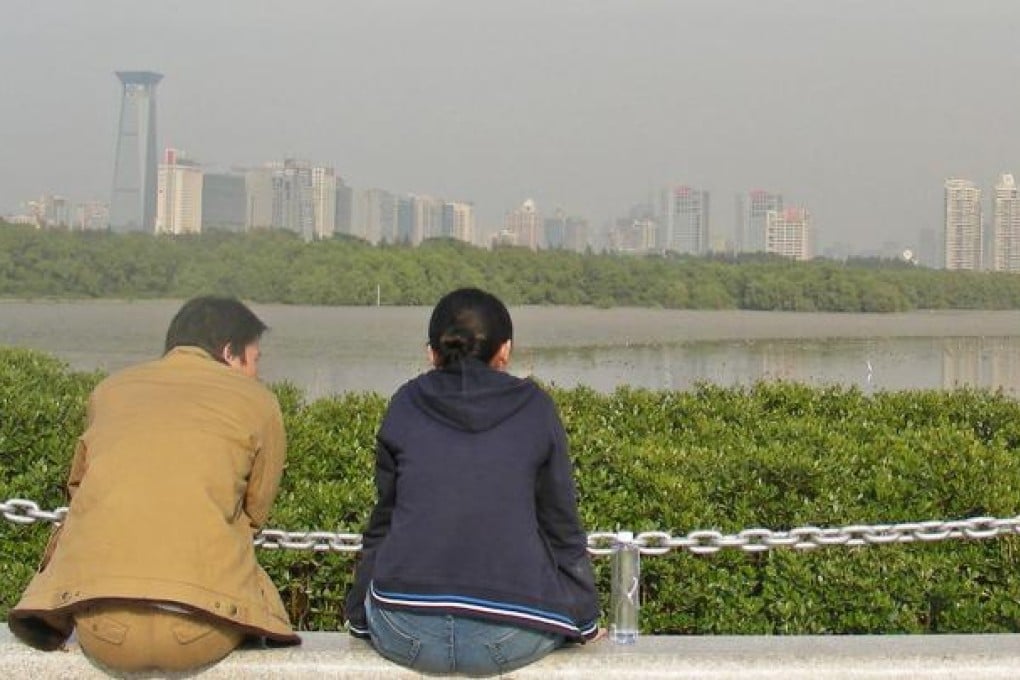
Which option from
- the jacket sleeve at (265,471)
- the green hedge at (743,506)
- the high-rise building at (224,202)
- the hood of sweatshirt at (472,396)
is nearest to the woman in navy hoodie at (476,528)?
the hood of sweatshirt at (472,396)

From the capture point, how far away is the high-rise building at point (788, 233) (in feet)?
200

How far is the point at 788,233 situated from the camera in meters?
62.6

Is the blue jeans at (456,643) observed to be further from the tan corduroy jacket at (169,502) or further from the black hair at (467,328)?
the black hair at (467,328)

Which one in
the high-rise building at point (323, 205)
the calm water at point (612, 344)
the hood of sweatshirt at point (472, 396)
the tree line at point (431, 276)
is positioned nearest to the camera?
the hood of sweatshirt at point (472, 396)

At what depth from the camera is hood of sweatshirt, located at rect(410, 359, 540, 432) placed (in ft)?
8.83

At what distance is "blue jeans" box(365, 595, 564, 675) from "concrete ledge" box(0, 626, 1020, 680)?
1.7 inches

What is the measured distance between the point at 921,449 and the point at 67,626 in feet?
9.60

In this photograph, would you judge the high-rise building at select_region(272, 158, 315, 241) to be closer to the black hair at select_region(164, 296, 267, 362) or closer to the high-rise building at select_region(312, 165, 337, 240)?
the high-rise building at select_region(312, 165, 337, 240)

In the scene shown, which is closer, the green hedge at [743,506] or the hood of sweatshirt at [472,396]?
the hood of sweatshirt at [472,396]

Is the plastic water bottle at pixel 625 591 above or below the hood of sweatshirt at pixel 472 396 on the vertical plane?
below

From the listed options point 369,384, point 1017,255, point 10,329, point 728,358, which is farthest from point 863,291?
point 369,384

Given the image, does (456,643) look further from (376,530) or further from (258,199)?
(258,199)

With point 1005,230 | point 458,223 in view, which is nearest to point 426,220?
point 458,223

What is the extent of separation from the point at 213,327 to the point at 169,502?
44cm
